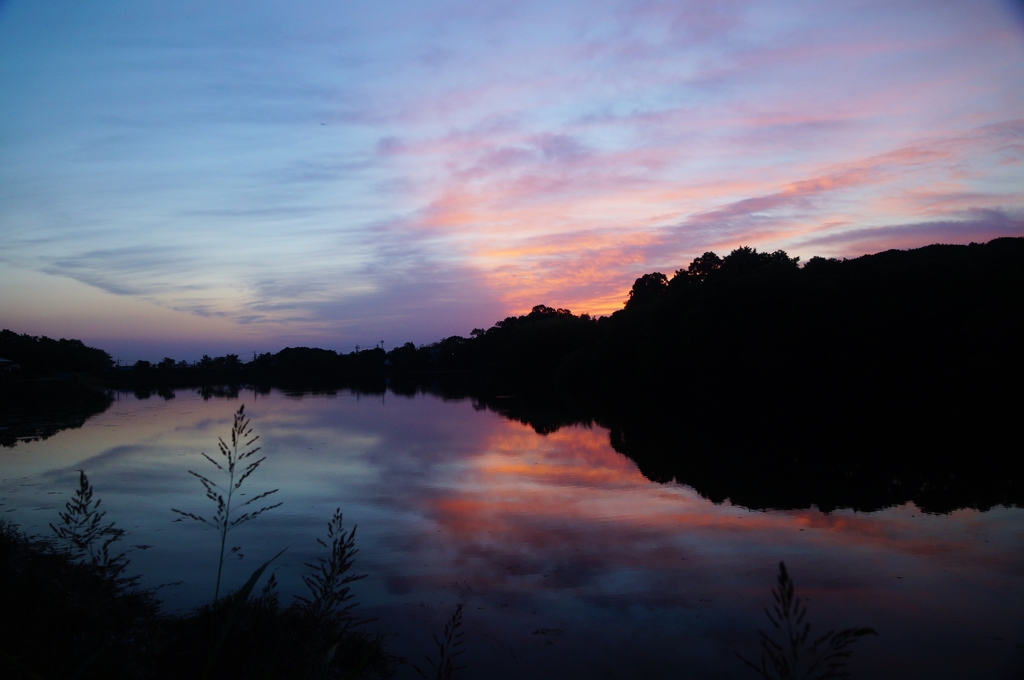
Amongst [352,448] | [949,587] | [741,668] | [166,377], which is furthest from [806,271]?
[166,377]

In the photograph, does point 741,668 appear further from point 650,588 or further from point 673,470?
point 673,470

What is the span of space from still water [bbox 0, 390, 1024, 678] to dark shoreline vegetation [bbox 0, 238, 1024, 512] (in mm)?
1995

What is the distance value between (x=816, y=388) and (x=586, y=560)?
999 inches

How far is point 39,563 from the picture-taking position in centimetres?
770

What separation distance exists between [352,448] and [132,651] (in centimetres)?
1444

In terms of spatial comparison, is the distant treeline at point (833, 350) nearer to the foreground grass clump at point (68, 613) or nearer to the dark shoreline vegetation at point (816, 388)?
the dark shoreline vegetation at point (816, 388)

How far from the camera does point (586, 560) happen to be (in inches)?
338

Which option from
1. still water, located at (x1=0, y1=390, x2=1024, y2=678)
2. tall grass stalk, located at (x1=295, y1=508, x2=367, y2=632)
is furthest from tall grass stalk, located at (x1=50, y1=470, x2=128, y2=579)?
still water, located at (x1=0, y1=390, x2=1024, y2=678)

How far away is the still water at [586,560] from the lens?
19.6ft

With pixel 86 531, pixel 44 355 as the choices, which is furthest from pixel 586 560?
pixel 44 355

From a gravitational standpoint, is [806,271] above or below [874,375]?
above

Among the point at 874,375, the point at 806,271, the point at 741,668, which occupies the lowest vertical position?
the point at 741,668

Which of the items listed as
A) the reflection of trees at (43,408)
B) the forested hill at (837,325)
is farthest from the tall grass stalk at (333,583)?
the forested hill at (837,325)

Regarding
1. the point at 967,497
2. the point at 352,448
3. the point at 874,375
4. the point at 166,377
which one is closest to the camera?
the point at 967,497
